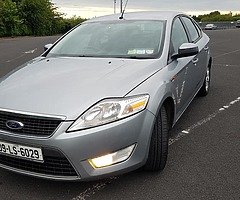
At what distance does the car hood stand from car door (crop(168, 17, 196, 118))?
0.37m

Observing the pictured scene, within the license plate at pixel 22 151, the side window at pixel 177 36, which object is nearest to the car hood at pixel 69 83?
the license plate at pixel 22 151

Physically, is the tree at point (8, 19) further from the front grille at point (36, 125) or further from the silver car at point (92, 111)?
the front grille at point (36, 125)

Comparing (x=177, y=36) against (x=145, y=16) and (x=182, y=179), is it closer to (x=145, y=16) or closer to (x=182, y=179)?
(x=145, y=16)

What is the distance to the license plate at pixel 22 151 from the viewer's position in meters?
2.56

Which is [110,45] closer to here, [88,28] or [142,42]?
[142,42]

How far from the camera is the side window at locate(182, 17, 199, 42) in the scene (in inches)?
189

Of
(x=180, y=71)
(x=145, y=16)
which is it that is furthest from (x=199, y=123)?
(x=145, y=16)

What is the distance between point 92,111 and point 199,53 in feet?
8.34

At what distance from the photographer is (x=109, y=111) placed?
2633 millimetres

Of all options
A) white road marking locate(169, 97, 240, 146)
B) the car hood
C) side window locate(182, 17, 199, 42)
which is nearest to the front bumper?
the car hood

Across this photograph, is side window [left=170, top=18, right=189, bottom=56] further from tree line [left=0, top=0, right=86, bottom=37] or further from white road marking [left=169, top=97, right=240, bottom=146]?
tree line [left=0, top=0, right=86, bottom=37]

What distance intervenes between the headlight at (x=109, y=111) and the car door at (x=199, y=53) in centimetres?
172

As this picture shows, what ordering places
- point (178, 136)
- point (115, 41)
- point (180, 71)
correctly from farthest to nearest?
1. point (178, 136)
2. point (115, 41)
3. point (180, 71)

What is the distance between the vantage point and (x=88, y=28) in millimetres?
4293
